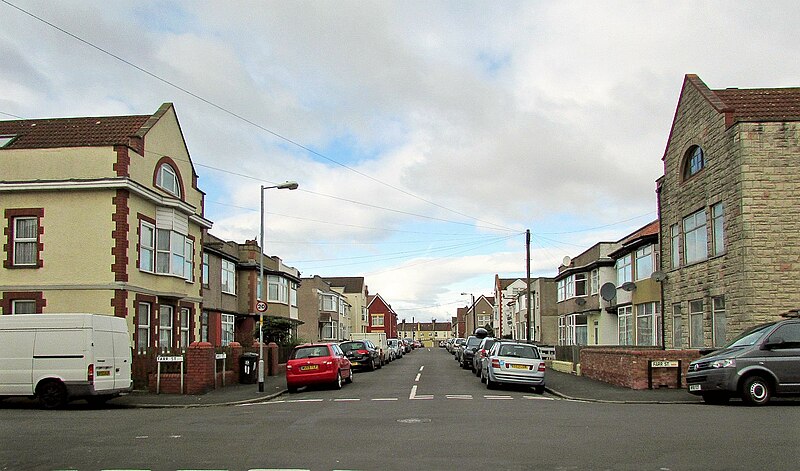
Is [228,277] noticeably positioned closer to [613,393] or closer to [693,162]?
[693,162]

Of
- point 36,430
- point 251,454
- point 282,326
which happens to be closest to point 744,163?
point 251,454

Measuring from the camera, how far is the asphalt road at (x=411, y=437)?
970cm

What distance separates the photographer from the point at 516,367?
75.6ft

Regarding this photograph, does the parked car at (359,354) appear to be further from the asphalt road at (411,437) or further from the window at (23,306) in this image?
the asphalt road at (411,437)

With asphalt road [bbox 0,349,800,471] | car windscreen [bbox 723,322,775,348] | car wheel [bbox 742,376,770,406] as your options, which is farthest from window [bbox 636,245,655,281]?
asphalt road [bbox 0,349,800,471]

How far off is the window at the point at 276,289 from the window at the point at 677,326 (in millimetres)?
25759

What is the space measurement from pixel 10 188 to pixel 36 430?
1339 centimetres

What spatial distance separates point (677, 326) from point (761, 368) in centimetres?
1261

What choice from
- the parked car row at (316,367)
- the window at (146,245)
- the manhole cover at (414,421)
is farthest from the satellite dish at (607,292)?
the manhole cover at (414,421)

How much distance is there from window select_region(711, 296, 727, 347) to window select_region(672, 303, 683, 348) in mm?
2955

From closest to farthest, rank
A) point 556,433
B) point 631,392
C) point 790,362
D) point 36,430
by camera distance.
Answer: point 556,433 → point 36,430 → point 790,362 → point 631,392

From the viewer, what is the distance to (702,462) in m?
9.39

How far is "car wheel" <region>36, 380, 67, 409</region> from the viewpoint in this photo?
718 inches

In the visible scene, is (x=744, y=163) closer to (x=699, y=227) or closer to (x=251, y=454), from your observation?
(x=699, y=227)
